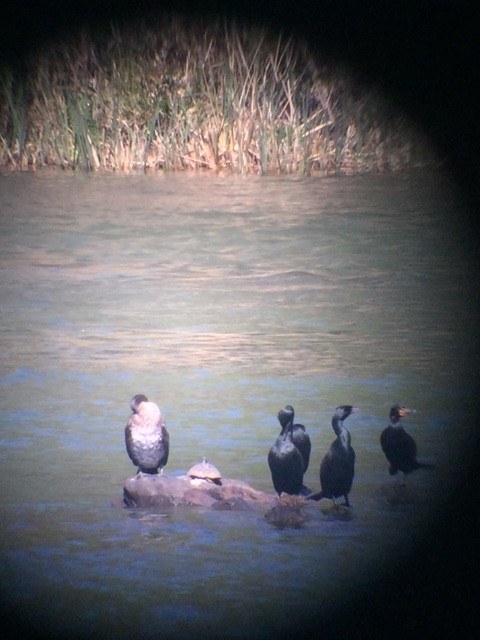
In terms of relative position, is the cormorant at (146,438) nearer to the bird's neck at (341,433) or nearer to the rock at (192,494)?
the rock at (192,494)

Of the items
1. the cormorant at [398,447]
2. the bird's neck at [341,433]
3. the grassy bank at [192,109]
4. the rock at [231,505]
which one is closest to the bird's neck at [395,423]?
the cormorant at [398,447]

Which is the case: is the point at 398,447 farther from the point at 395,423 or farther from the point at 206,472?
the point at 206,472

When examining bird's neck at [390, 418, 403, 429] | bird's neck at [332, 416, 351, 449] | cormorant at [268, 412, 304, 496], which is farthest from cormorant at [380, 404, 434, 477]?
cormorant at [268, 412, 304, 496]

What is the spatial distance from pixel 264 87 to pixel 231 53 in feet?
→ 1.11

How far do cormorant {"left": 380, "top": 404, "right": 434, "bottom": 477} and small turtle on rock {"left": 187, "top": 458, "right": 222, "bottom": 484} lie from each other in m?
0.34

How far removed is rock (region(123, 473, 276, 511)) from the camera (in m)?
2.16

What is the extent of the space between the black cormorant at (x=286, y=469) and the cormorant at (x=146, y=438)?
21cm

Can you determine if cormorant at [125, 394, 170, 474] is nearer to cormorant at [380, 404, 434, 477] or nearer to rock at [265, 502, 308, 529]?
rock at [265, 502, 308, 529]

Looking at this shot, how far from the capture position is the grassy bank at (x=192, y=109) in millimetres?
6953

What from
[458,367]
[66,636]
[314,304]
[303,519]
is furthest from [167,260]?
[66,636]

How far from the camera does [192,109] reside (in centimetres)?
705

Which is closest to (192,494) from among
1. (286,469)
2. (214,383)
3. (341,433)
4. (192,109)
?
(286,469)

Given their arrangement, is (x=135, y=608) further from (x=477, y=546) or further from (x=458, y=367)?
(x=458, y=367)

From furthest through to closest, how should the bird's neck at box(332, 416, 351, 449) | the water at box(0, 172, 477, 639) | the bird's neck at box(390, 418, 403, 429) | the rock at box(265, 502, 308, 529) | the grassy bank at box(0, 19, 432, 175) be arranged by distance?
1. the grassy bank at box(0, 19, 432, 175)
2. the bird's neck at box(390, 418, 403, 429)
3. the bird's neck at box(332, 416, 351, 449)
4. the rock at box(265, 502, 308, 529)
5. the water at box(0, 172, 477, 639)
